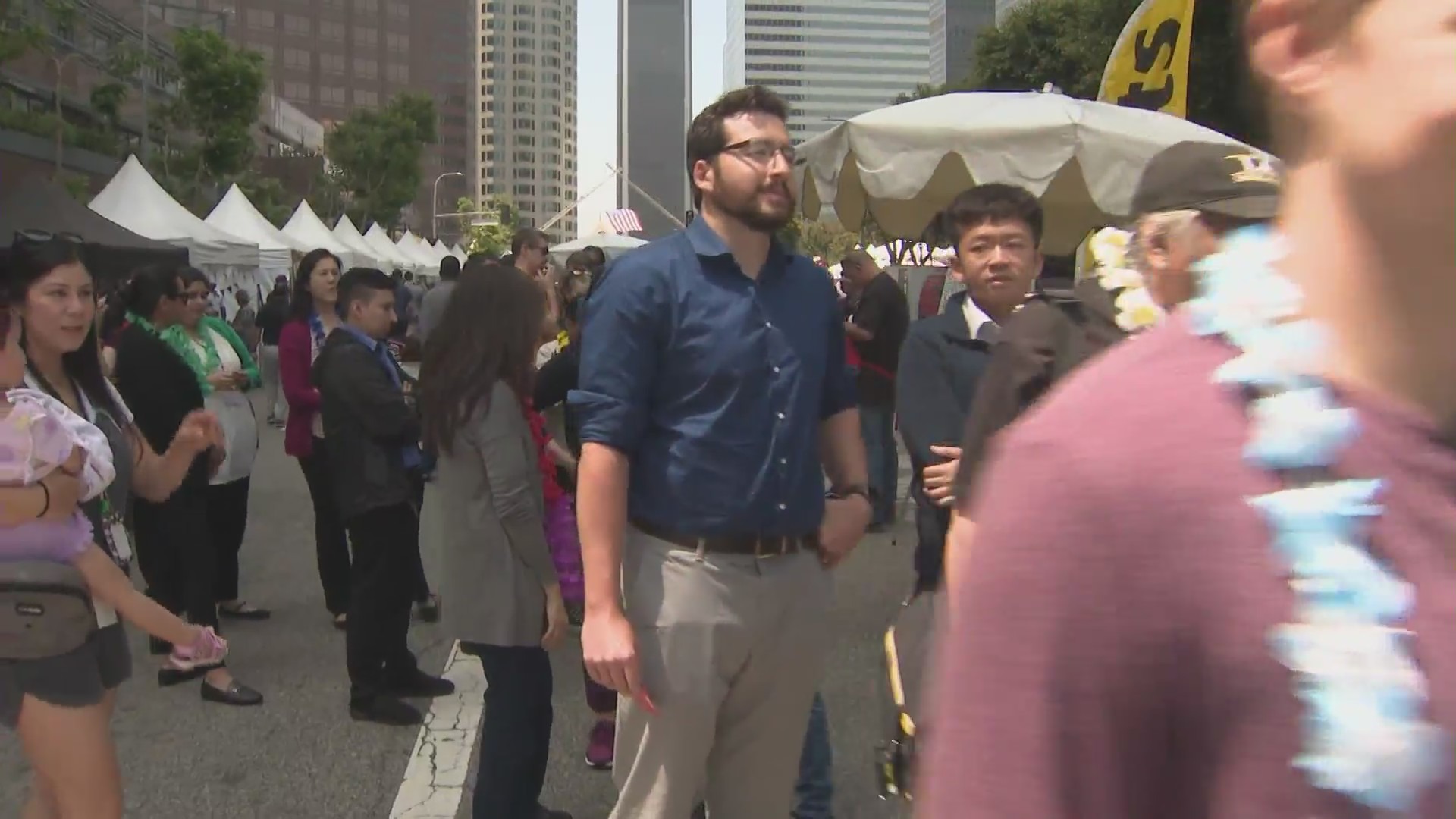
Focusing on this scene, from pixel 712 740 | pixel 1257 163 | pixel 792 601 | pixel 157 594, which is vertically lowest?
pixel 157 594

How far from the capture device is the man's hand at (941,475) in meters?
3.06

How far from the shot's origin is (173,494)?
18.0 feet

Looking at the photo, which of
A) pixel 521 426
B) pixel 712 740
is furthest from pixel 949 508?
pixel 521 426

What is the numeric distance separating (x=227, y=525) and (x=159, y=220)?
13.7m

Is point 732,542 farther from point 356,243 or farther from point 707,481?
point 356,243

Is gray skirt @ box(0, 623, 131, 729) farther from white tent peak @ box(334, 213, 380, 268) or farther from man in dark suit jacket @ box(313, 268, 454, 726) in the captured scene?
white tent peak @ box(334, 213, 380, 268)

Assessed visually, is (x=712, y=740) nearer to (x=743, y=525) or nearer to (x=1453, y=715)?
(x=743, y=525)

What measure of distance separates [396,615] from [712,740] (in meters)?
2.66

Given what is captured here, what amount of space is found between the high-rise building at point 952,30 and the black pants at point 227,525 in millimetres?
98229

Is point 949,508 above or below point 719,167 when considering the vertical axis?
below

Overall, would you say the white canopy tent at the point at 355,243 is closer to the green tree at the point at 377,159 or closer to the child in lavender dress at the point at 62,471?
the green tree at the point at 377,159

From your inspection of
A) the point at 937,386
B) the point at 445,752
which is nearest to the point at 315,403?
the point at 445,752

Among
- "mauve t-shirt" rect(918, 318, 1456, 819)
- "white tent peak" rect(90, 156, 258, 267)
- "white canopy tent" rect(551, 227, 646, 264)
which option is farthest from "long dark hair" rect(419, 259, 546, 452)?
"white canopy tent" rect(551, 227, 646, 264)

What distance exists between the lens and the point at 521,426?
369cm
